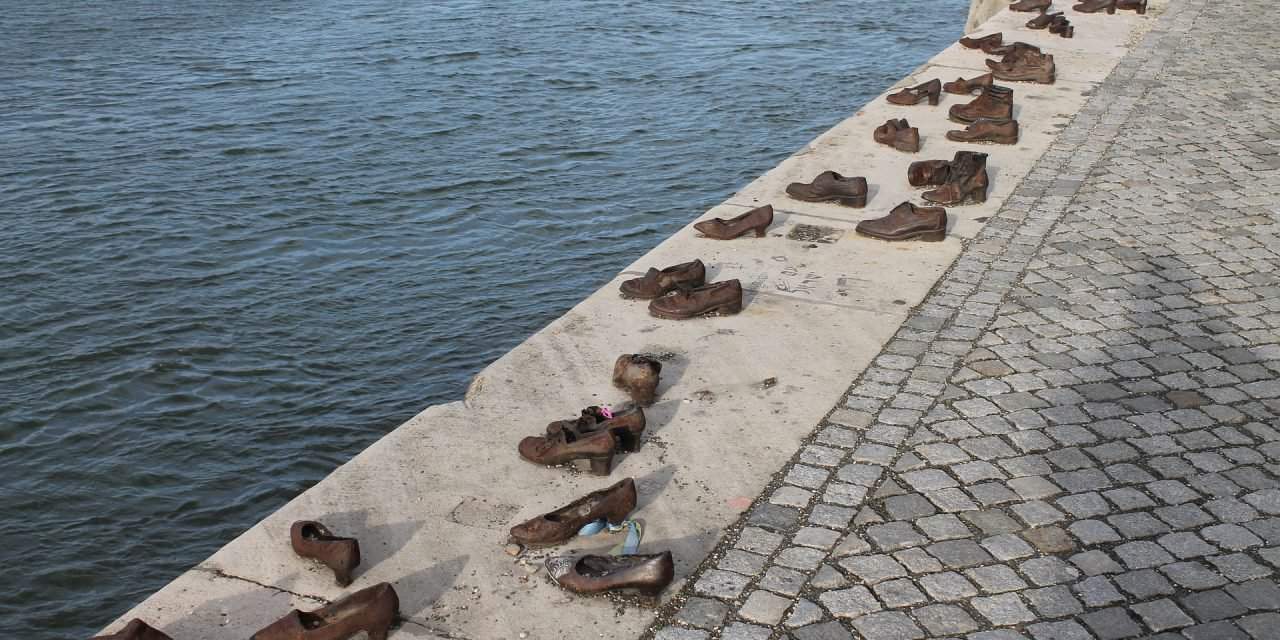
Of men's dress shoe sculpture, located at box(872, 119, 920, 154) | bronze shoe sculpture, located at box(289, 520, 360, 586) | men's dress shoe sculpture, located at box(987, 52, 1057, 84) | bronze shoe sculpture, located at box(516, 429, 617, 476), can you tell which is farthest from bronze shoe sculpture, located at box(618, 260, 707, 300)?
men's dress shoe sculpture, located at box(987, 52, 1057, 84)

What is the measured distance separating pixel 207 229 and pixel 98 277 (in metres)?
1.09

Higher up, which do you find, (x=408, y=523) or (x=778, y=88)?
(x=408, y=523)

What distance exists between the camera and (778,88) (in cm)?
1523

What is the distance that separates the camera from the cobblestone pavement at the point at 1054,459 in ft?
16.3

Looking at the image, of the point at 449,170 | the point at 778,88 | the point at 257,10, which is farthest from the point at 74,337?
the point at 257,10

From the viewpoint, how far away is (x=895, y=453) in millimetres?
6008

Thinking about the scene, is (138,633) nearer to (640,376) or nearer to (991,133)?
(640,376)

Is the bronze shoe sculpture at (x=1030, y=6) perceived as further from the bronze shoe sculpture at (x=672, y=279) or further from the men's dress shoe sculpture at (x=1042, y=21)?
the bronze shoe sculpture at (x=672, y=279)

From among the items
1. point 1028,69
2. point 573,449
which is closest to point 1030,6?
point 1028,69

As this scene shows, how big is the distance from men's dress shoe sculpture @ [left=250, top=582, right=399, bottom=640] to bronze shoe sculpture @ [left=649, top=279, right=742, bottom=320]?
293cm

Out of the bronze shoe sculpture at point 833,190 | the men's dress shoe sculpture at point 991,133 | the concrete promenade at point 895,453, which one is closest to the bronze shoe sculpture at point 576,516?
the concrete promenade at point 895,453

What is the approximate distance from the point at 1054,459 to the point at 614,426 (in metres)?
1.90

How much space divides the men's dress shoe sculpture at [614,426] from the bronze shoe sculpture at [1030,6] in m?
11.5

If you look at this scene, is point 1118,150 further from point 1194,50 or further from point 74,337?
point 74,337
